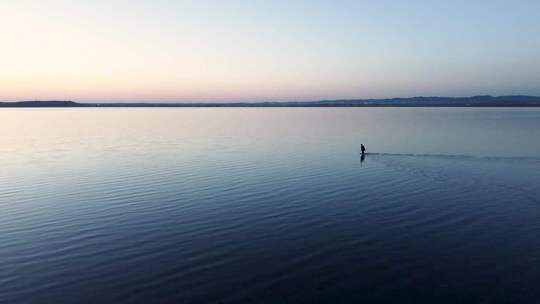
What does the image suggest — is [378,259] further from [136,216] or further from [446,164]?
[446,164]

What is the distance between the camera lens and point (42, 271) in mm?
14703

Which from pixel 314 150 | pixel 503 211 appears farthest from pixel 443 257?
pixel 314 150

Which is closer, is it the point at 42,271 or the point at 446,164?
the point at 42,271

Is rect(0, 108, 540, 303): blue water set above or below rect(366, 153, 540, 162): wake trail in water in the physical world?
above

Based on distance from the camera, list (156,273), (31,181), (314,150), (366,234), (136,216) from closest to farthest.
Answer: (156,273) → (366,234) → (136,216) → (31,181) → (314,150)

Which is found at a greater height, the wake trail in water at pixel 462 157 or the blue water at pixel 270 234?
the blue water at pixel 270 234

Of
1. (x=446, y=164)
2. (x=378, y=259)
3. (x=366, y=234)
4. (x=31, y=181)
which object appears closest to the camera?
(x=378, y=259)

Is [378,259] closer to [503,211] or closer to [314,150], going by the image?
[503,211]

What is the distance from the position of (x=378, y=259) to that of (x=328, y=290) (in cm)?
359

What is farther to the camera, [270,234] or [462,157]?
[462,157]

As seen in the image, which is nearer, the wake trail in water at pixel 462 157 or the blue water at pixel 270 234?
the blue water at pixel 270 234

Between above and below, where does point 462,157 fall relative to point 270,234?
below

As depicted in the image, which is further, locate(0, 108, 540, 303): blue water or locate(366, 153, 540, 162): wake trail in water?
locate(366, 153, 540, 162): wake trail in water

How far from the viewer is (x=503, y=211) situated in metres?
22.5
